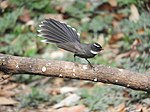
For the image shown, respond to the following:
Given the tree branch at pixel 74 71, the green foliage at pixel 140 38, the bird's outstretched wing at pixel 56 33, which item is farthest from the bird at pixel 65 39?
the green foliage at pixel 140 38

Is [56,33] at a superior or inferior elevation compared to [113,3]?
inferior

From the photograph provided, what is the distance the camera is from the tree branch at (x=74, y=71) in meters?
4.10

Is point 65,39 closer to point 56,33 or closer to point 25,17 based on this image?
point 56,33

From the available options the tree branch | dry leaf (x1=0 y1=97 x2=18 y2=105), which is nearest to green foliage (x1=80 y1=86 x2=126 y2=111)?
dry leaf (x1=0 y1=97 x2=18 y2=105)

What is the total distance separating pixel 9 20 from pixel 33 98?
2.02 metres

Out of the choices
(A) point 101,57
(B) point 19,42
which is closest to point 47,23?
(A) point 101,57

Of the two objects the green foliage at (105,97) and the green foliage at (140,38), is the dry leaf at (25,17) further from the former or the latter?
the green foliage at (105,97)

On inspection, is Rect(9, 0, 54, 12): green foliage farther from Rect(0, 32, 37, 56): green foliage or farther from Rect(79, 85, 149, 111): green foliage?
Rect(79, 85, 149, 111): green foliage

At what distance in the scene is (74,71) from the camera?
13.4 ft

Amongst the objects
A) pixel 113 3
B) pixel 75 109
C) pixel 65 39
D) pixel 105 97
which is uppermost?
pixel 113 3

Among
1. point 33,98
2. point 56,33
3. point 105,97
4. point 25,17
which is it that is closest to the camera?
point 56,33

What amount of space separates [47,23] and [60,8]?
318 cm

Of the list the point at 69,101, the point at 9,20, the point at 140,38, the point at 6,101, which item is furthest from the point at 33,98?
the point at 9,20

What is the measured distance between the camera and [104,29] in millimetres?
6863
